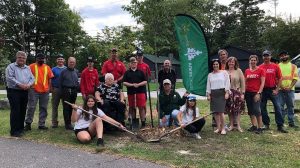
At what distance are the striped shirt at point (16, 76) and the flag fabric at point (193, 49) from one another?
3553 mm

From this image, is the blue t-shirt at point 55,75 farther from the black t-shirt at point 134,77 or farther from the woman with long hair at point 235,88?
the woman with long hair at point 235,88

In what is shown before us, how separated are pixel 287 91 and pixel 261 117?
1028 mm

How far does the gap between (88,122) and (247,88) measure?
3.72 meters

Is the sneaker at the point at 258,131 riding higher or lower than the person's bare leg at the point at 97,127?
lower

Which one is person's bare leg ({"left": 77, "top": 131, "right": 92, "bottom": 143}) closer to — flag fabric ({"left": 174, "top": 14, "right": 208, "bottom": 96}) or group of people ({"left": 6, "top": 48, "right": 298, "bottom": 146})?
group of people ({"left": 6, "top": 48, "right": 298, "bottom": 146})

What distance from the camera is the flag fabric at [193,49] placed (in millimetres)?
9109

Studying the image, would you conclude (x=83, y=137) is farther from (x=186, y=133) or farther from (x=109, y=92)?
(x=186, y=133)

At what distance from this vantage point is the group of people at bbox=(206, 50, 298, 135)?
→ 8.61 m

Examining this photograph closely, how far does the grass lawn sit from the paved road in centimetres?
31

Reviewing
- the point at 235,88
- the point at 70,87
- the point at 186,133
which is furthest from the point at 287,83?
the point at 70,87

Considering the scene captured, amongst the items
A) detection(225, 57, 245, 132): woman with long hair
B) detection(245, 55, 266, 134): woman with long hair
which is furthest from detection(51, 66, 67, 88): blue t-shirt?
detection(245, 55, 266, 134): woman with long hair

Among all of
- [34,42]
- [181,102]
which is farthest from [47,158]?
[34,42]

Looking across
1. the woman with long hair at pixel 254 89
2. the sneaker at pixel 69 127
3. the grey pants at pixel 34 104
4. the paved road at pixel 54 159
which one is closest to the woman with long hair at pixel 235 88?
the woman with long hair at pixel 254 89

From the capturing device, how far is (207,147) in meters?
7.39
